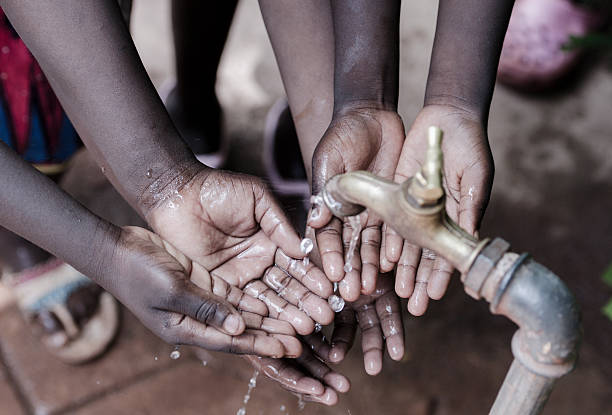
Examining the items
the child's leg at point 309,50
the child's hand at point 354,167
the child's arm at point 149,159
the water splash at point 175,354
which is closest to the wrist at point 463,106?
the child's hand at point 354,167

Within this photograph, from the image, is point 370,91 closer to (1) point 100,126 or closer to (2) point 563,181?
(1) point 100,126

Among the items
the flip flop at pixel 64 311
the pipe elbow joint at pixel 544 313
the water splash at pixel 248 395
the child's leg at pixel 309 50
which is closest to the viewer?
the pipe elbow joint at pixel 544 313

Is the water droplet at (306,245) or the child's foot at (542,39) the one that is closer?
the water droplet at (306,245)

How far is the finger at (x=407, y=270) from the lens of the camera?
1.52m

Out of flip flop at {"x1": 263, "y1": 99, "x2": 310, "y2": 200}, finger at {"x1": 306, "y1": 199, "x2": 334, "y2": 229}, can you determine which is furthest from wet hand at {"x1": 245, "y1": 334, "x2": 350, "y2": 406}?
flip flop at {"x1": 263, "y1": 99, "x2": 310, "y2": 200}

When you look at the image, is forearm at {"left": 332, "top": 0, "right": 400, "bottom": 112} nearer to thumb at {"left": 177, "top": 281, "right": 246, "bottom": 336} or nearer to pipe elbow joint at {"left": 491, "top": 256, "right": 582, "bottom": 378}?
thumb at {"left": 177, "top": 281, "right": 246, "bottom": 336}

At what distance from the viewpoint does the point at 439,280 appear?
4.89ft

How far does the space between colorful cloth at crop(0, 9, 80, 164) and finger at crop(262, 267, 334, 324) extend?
0.90m

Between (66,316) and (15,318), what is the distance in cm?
22

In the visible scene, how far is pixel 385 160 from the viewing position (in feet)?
5.73

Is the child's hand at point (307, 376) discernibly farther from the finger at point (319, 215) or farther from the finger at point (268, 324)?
the finger at point (319, 215)

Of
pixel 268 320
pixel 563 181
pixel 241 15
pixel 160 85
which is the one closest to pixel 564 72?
pixel 563 181

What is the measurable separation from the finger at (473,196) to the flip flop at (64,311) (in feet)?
4.69

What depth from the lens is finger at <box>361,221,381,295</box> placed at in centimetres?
154
